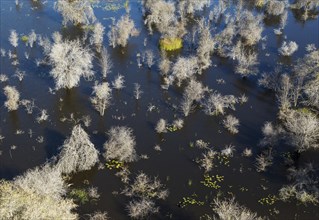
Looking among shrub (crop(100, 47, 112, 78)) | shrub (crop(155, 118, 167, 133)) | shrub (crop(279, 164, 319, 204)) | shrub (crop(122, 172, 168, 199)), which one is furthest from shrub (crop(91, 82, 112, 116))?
shrub (crop(279, 164, 319, 204))

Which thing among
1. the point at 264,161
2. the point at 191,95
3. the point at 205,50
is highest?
the point at 205,50

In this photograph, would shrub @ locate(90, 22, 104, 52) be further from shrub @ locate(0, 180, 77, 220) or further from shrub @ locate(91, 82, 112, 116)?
shrub @ locate(0, 180, 77, 220)

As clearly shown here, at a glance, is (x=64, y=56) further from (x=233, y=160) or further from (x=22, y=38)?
(x=233, y=160)

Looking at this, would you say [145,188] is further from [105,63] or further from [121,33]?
[121,33]

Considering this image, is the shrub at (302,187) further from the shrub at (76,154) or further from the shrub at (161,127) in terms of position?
the shrub at (76,154)

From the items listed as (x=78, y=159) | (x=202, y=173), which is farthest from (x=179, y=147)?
(x=78, y=159)

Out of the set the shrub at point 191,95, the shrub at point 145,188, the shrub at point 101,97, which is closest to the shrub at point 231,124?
the shrub at point 191,95

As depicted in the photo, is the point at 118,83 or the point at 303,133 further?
the point at 118,83

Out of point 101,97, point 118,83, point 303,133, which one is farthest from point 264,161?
point 118,83
